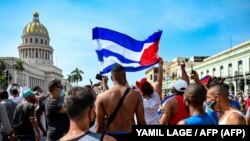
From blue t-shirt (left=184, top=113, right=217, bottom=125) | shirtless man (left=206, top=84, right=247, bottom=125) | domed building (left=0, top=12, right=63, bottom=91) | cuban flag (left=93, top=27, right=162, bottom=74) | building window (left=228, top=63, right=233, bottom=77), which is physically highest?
domed building (left=0, top=12, right=63, bottom=91)

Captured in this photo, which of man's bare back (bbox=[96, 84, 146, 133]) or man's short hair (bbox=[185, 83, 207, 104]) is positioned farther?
man's bare back (bbox=[96, 84, 146, 133])

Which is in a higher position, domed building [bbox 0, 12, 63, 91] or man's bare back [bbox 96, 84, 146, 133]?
domed building [bbox 0, 12, 63, 91]

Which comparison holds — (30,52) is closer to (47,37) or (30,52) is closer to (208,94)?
(47,37)

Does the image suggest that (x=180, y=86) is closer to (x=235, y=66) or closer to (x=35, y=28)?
(x=235, y=66)

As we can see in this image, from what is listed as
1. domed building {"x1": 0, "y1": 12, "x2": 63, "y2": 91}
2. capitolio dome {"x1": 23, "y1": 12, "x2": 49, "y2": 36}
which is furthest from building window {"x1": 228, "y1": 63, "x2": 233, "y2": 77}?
capitolio dome {"x1": 23, "y1": 12, "x2": 49, "y2": 36}

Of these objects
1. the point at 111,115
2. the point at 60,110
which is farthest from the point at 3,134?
the point at 111,115

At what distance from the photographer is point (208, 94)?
4.27 m

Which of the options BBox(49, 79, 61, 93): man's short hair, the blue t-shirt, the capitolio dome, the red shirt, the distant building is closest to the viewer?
the blue t-shirt

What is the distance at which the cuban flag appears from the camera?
8.60m

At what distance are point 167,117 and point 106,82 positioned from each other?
285 centimetres

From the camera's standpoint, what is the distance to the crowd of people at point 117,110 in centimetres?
305

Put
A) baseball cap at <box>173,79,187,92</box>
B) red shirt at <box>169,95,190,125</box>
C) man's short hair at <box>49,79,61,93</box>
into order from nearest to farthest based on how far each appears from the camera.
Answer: red shirt at <box>169,95,190,125</box> < baseball cap at <box>173,79,187,92</box> < man's short hair at <box>49,79,61,93</box>

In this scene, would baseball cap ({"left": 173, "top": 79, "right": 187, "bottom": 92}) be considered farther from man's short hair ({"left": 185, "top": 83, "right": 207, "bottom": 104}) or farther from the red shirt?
man's short hair ({"left": 185, "top": 83, "right": 207, "bottom": 104})

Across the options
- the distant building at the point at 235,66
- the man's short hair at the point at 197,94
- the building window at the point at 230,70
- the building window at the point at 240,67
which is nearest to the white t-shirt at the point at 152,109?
the man's short hair at the point at 197,94
